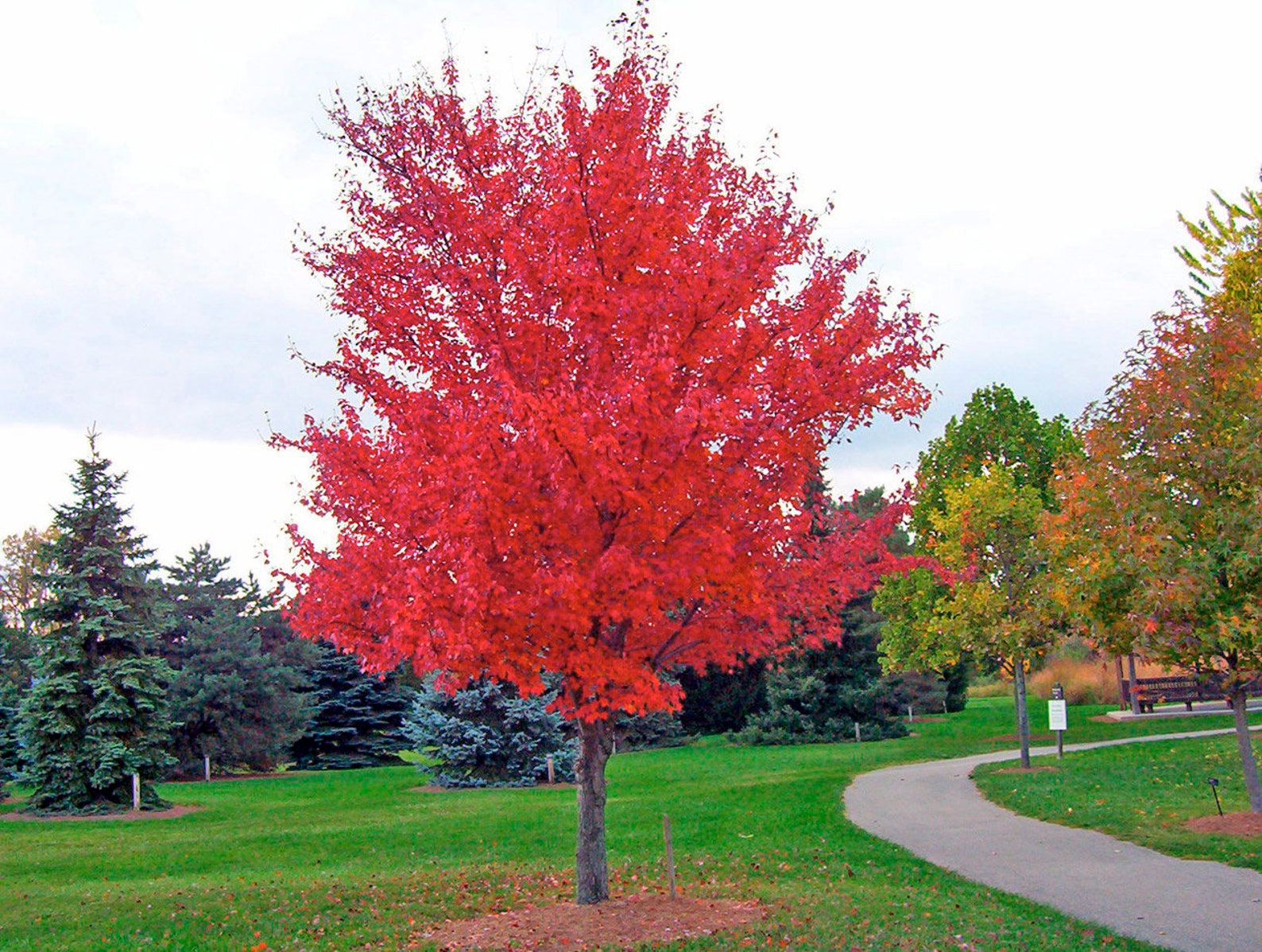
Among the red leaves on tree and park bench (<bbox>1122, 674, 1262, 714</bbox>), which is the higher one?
the red leaves on tree

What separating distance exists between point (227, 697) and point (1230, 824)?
29.4 metres

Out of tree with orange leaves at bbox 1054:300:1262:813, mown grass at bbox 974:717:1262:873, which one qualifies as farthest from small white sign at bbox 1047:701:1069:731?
tree with orange leaves at bbox 1054:300:1262:813

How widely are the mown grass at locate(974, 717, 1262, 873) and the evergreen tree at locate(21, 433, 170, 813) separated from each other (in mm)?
18193

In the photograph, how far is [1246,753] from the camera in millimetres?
13344

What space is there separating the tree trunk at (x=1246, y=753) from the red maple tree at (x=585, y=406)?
7122mm

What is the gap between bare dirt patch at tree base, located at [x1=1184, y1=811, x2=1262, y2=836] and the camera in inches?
489

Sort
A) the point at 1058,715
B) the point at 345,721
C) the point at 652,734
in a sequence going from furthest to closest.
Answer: the point at 652,734
the point at 345,721
the point at 1058,715

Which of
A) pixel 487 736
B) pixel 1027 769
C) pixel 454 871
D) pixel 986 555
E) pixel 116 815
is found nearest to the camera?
pixel 454 871

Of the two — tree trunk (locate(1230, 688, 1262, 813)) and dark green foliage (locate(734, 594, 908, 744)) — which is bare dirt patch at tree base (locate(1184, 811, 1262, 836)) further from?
dark green foliage (locate(734, 594, 908, 744))

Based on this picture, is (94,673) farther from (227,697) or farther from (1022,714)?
(1022,714)

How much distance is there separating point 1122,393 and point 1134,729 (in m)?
16.8

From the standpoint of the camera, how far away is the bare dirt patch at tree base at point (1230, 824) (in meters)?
12.4

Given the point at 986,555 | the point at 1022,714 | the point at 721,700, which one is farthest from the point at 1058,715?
the point at 721,700

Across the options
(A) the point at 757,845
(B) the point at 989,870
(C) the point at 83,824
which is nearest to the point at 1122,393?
(B) the point at 989,870
